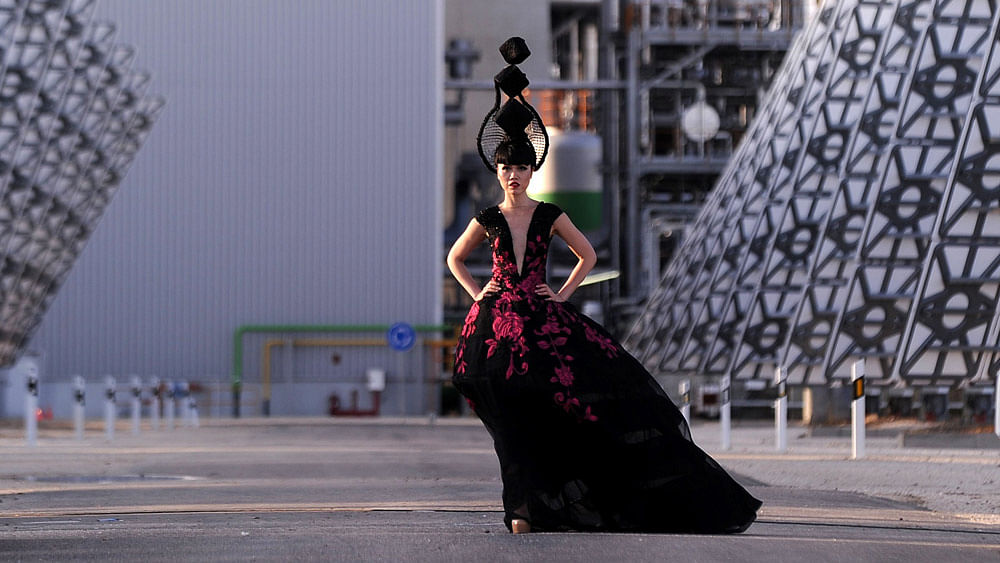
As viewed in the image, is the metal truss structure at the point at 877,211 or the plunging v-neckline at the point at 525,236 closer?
the plunging v-neckline at the point at 525,236

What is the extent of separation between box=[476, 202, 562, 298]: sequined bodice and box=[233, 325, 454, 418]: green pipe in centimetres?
3912

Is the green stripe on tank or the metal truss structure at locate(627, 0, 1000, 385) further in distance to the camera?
the green stripe on tank

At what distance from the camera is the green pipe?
4741cm

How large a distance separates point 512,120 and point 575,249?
676 millimetres

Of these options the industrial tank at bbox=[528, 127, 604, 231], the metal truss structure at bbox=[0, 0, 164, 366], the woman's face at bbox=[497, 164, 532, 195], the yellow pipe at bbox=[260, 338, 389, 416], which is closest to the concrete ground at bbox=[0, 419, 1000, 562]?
the woman's face at bbox=[497, 164, 532, 195]

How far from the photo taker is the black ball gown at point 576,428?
8172mm

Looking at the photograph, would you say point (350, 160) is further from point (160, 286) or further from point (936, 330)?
point (936, 330)

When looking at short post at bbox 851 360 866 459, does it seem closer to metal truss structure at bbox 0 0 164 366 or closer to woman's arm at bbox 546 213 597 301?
woman's arm at bbox 546 213 597 301

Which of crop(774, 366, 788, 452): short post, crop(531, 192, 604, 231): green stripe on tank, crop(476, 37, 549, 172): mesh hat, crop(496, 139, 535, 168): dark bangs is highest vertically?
crop(531, 192, 604, 231): green stripe on tank

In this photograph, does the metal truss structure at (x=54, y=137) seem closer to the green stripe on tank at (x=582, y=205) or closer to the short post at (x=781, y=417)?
the green stripe on tank at (x=582, y=205)

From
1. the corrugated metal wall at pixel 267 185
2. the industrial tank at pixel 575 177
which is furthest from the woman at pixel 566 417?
the industrial tank at pixel 575 177

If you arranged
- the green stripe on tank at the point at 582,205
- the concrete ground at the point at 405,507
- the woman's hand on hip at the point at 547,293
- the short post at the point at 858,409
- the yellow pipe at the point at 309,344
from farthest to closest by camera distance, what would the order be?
the green stripe on tank at the point at 582,205, the yellow pipe at the point at 309,344, the short post at the point at 858,409, the woman's hand on hip at the point at 547,293, the concrete ground at the point at 405,507

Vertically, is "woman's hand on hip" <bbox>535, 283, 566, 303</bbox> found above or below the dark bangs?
below

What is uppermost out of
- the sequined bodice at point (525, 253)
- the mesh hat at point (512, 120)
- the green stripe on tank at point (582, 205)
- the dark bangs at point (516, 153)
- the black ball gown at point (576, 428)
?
the green stripe on tank at point (582, 205)
